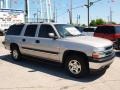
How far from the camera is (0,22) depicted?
1433 inches

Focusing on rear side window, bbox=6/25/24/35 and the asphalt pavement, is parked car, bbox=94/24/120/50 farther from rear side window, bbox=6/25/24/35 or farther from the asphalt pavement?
rear side window, bbox=6/25/24/35

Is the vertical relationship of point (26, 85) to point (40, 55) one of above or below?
below

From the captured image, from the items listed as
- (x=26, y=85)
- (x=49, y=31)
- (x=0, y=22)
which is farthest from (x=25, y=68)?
A: (x=0, y=22)

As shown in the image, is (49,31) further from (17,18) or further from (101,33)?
(17,18)

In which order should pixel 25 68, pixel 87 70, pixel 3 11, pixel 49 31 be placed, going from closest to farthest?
pixel 87 70
pixel 49 31
pixel 25 68
pixel 3 11

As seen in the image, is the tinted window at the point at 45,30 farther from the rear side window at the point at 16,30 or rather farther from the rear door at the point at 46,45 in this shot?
the rear side window at the point at 16,30

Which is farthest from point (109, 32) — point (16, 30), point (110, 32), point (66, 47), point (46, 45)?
point (66, 47)

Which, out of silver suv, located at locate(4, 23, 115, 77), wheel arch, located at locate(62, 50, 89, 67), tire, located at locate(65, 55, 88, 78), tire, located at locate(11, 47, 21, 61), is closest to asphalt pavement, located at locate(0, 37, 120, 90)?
tire, located at locate(65, 55, 88, 78)

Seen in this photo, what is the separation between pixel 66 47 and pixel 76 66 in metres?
0.75

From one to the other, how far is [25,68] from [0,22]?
2749 centimetres

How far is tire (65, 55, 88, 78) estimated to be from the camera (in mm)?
8352

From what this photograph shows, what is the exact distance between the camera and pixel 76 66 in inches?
336

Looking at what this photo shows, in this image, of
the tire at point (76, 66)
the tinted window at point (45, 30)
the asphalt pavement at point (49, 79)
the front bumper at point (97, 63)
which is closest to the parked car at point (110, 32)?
the asphalt pavement at point (49, 79)

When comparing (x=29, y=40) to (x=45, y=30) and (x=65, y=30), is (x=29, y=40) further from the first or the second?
(x=65, y=30)
